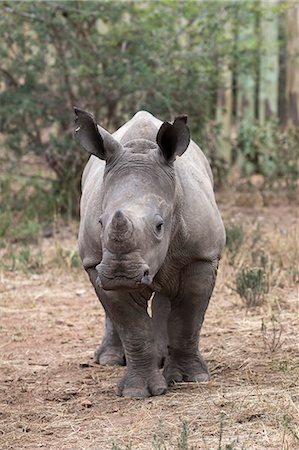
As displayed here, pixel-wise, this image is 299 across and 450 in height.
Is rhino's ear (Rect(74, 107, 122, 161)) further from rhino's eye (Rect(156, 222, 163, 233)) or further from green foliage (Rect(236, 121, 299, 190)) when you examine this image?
Result: green foliage (Rect(236, 121, 299, 190))

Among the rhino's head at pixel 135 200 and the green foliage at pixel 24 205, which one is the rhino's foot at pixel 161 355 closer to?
the rhino's head at pixel 135 200

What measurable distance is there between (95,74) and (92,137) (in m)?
6.69

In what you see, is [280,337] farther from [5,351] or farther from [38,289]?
[38,289]

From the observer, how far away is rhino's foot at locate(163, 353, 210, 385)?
20.7 feet

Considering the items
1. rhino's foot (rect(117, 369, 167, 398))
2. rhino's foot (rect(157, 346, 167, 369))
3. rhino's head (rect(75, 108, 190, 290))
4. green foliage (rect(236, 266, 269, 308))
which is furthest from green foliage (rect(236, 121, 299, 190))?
rhino's head (rect(75, 108, 190, 290))

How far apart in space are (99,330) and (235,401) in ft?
8.55

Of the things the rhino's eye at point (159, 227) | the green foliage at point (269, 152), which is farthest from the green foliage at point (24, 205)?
the rhino's eye at point (159, 227)

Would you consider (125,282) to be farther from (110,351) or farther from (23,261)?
(23,261)

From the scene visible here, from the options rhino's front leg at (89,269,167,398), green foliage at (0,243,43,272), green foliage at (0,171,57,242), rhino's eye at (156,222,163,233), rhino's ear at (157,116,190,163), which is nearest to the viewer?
rhino's eye at (156,222,163,233)

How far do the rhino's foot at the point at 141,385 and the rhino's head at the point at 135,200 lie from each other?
941mm

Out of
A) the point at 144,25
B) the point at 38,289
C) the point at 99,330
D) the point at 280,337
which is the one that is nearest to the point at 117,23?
the point at 144,25

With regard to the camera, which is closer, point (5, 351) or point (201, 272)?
point (201, 272)

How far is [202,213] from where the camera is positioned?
5980 mm

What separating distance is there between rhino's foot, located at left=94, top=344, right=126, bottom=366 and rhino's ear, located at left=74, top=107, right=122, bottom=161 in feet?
5.85
